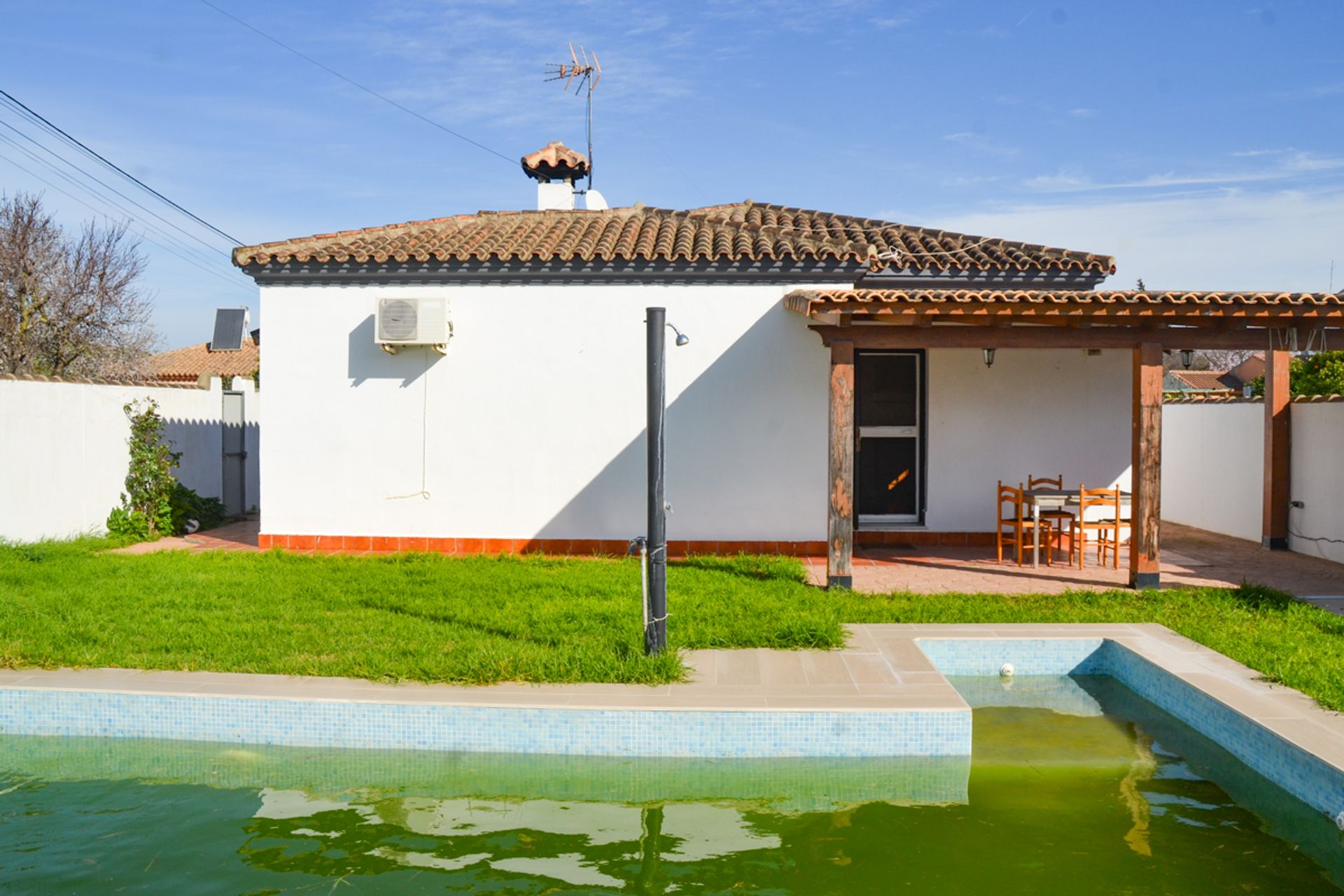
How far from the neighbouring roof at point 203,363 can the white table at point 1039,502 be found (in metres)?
31.1

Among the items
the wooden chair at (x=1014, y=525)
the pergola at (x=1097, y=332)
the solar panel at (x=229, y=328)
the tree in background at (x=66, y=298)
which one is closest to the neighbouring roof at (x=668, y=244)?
the pergola at (x=1097, y=332)

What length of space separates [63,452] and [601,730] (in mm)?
10001

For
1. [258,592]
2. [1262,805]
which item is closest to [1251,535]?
[1262,805]

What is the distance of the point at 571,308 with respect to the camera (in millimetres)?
11969

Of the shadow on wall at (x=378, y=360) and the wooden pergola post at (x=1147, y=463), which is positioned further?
the shadow on wall at (x=378, y=360)

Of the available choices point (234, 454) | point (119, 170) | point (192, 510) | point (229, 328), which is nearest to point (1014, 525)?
point (192, 510)

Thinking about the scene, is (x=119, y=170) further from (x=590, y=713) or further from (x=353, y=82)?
(x=590, y=713)

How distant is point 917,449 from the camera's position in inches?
510

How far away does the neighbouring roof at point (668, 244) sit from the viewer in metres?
11.8

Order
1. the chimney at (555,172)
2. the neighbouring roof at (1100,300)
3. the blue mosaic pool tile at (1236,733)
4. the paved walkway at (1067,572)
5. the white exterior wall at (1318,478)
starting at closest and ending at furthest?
the blue mosaic pool tile at (1236,733), the neighbouring roof at (1100,300), the paved walkway at (1067,572), the white exterior wall at (1318,478), the chimney at (555,172)

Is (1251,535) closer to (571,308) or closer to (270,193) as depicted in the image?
(571,308)

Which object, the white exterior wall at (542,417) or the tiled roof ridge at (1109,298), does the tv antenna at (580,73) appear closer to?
the white exterior wall at (542,417)

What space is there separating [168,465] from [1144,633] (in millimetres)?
12637

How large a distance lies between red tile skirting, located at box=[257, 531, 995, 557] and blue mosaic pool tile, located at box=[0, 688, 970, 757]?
5710 millimetres
